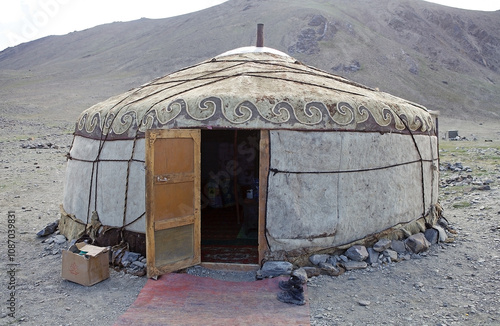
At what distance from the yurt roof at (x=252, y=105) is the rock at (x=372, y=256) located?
121cm

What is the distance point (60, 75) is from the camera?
1371 inches

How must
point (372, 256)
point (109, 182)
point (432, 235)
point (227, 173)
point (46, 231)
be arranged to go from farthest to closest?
1. point (227, 173)
2. point (46, 231)
3. point (432, 235)
4. point (109, 182)
5. point (372, 256)

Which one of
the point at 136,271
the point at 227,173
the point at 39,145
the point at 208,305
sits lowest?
the point at 208,305

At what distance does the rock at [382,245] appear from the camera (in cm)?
410

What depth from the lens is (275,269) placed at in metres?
3.69

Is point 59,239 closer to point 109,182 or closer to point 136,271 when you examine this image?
point 109,182

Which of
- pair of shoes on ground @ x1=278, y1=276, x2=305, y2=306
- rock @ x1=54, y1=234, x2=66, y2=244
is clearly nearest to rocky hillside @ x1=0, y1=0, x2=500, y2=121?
rock @ x1=54, y1=234, x2=66, y2=244

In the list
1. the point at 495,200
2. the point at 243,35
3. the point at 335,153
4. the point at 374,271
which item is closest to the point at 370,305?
the point at 374,271

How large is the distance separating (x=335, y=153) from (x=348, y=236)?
834mm

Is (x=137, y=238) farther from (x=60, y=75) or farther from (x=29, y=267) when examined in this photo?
(x=60, y=75)

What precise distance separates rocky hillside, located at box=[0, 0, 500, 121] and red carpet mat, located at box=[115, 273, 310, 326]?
20106 millimetres

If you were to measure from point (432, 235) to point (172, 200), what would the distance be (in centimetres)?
295

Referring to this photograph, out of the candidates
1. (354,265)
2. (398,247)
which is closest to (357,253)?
(354,265)

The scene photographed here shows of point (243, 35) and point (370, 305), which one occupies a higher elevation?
point (243, 35)
